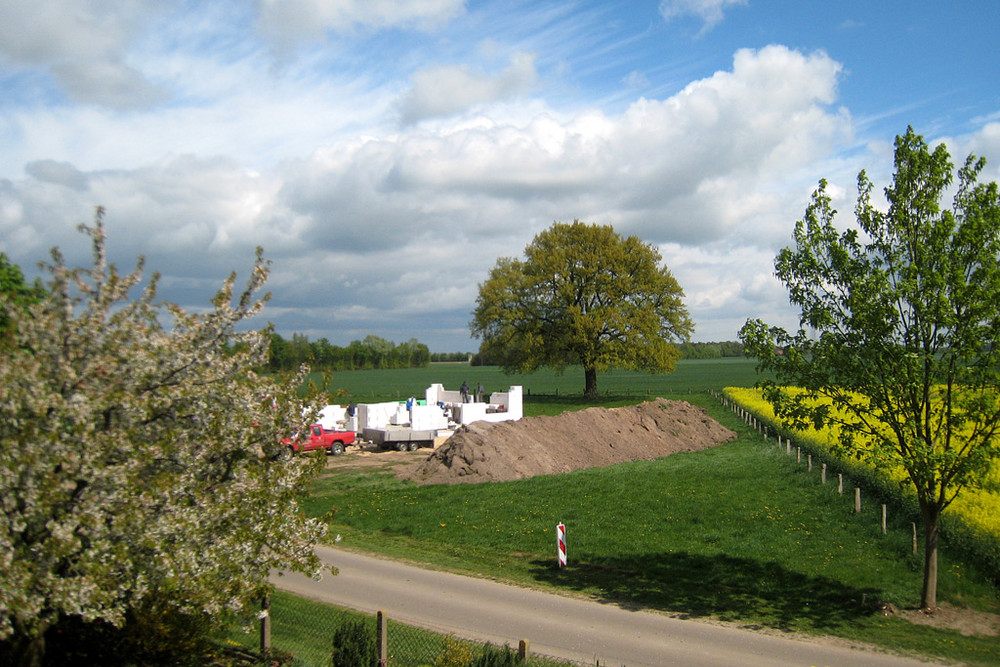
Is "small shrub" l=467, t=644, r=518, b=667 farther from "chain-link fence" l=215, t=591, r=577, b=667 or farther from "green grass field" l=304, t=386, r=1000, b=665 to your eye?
"green grass field" l=304, t=386, r=1000, b=665

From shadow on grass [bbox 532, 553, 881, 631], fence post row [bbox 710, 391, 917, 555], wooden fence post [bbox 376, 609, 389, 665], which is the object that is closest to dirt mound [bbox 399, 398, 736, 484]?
fence post row [bbox 710, 391, 917, 555]

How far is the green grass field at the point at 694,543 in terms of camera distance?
13.1m

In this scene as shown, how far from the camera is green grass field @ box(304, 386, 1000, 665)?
13.1m

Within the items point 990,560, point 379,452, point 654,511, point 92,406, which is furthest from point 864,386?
point 379,452

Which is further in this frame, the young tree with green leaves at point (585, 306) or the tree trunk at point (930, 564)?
the young tree with green leaves at point (585, 306)

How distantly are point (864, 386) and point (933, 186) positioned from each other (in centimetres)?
373

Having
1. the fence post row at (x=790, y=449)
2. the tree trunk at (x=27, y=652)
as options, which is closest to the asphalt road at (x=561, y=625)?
the tree trunk at (x=27, y=652)

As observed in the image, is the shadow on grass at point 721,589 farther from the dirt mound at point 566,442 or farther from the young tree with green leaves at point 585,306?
the young tree with green leaves at point 585,306

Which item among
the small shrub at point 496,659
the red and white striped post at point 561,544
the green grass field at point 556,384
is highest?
the green grass field at point 556,384

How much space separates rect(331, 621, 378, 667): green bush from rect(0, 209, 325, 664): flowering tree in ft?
6.05

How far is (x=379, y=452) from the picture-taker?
35.0 m

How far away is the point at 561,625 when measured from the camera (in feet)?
39.9

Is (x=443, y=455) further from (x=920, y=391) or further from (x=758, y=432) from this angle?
(x=758, y=432)

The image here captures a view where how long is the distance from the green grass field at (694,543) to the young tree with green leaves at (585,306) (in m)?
28.8
